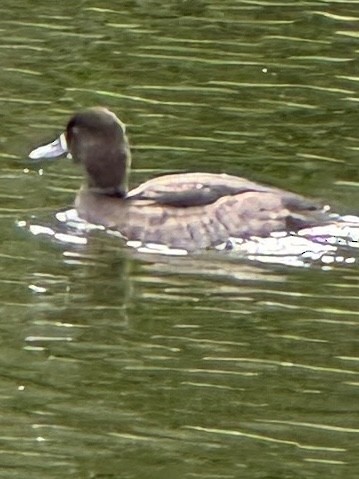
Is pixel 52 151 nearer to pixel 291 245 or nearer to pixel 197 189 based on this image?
pixel 197 189

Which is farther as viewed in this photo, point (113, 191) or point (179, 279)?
point (113, 191)

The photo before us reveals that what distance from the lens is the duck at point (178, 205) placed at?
40.3ft

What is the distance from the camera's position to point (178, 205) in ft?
40.9

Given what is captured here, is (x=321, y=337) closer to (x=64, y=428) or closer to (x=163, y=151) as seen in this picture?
(x=64, y=428)

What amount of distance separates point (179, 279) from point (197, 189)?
2.97ft

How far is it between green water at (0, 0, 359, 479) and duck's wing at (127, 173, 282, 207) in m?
0.39

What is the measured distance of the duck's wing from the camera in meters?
12.4

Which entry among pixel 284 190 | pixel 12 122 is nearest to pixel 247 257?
pixel 284 190

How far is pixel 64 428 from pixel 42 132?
192 inches

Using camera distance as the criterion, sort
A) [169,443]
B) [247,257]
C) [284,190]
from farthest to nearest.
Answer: [284,190] < [247,257] < [169,443]

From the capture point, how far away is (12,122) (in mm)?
14297

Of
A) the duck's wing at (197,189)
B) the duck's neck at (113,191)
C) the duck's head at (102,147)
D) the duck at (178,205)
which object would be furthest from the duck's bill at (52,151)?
the duck's wing at (197,189)

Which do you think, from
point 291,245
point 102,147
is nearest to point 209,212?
point 291,245

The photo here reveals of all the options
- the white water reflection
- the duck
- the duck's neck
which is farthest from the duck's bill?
the white water reflection
